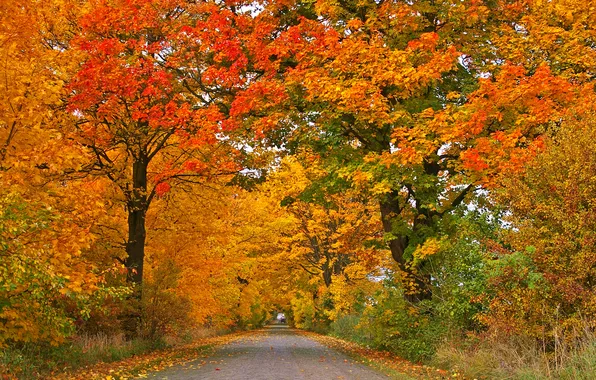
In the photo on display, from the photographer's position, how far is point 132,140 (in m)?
15.5

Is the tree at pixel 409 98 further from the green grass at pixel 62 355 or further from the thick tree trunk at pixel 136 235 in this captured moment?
the green grass at pixel 62 355

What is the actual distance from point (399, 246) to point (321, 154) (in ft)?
13.0

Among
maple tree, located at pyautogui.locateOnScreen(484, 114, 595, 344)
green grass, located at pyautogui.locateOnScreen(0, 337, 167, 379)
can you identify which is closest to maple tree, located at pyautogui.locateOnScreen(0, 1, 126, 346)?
green grass, located at pyautogui.locateOnScreen(0, 337, 167, 379)

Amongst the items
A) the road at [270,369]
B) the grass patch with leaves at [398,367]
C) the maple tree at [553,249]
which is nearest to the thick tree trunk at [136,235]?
the road at [270,369]

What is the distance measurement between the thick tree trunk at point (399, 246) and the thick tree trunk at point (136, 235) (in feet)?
24.9

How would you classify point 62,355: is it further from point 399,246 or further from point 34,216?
point 399,246

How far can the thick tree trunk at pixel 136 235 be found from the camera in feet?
53.3

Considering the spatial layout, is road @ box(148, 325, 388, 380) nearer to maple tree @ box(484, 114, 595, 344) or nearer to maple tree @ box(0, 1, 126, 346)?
maple tree @ box(0, 1, 126, 346)

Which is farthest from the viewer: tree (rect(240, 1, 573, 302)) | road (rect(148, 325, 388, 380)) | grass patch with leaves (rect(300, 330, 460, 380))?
tree (rect(240, 1, 573, 302))

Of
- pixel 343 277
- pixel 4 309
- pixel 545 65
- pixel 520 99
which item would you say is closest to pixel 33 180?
pixel 4 309

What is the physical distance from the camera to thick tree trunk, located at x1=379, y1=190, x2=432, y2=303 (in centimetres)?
1512

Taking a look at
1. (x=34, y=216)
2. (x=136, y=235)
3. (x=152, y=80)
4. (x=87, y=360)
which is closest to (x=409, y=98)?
(x=152, y=80)

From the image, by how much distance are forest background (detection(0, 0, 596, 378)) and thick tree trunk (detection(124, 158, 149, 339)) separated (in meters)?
0.08

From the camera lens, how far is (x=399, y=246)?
16438 mm
